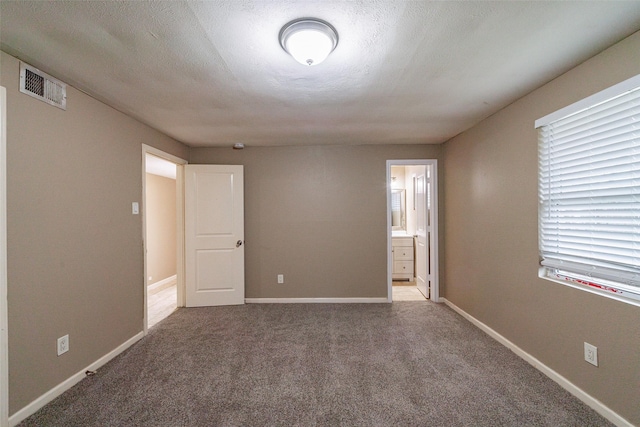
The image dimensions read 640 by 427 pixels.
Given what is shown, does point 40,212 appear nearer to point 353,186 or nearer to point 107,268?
point 107,268

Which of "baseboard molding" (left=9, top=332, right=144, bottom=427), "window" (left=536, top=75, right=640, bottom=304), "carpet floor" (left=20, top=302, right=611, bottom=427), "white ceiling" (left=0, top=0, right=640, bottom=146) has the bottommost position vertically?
"carpet floor" (left=20, top=302, right=611, bottom=427)

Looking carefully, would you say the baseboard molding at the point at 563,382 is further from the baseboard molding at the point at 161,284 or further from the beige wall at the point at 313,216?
the baseboard molding at the point at 161,284

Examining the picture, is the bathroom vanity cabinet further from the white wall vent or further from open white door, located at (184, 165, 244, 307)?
the white wall vent

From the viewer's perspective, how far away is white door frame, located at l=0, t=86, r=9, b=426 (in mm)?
1550

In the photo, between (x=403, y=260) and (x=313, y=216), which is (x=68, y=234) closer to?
(x=313, y=216)

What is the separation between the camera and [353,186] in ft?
12.9

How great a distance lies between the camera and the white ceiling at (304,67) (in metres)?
1.29

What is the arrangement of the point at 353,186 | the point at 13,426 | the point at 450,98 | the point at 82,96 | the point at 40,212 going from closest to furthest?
1. the point at 13,426
2. the point at 40,212
3. the point at 82,96
4. the point at 450,98
5. the point at 353,186

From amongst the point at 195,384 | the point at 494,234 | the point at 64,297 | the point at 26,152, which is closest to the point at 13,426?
the point at 64,297

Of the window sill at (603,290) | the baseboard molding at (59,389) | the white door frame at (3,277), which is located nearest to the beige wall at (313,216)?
the baseboard molding at (59,389)

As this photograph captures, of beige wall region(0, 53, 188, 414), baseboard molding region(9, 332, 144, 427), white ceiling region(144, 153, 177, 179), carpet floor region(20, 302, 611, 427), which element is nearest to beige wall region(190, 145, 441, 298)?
white ceiling region(144, 153, 177, 179)

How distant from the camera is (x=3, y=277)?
1.57 metres

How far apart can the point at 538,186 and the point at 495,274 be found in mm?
1020

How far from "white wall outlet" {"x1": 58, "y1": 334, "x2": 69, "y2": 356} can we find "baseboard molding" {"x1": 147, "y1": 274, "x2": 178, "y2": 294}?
2682mm
